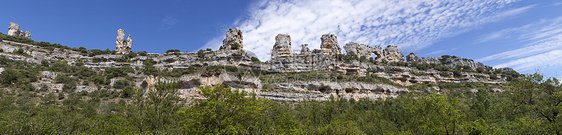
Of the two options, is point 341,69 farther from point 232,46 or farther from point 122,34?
point 122,34

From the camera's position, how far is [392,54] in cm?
12531

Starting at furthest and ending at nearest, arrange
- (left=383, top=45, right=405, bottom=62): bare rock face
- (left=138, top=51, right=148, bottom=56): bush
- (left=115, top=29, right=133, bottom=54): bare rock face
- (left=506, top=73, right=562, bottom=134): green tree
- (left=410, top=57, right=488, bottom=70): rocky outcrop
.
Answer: (left=383, top=45, right=405, bottom=62): bare rock face < (left=410, top=57, right=488, bottom=70): rocky outcrop < (left=115, top=29, right=133, bottom=54): bare rock face < (left=138, top=51, right=148, bottom=56): bush < (left=506, top=73, right=562, bottom=134): green tree

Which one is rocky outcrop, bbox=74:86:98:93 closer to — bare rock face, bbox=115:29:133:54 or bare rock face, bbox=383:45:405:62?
bare rock face, bbox=115:29:133:54

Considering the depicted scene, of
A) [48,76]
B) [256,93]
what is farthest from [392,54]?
[48,76]

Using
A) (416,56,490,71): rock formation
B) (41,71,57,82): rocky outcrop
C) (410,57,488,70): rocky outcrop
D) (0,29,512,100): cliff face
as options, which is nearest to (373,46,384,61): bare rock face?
(0,29,512,100): cliff face

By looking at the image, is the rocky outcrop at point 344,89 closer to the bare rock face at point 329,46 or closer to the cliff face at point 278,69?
the cliff face at point 278,69

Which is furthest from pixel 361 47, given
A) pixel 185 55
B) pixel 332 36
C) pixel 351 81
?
pixel 185 55

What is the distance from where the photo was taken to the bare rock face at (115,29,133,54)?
96.7m

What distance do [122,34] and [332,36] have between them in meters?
92.0

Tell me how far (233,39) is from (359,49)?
64508mm

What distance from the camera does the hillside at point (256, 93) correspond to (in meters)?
16.4

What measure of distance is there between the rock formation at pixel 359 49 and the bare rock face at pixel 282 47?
32.2 meters

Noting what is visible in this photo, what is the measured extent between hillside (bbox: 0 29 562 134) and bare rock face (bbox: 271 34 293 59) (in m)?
0.48

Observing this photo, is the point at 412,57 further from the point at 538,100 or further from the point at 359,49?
the point at 538,100
